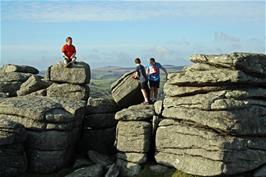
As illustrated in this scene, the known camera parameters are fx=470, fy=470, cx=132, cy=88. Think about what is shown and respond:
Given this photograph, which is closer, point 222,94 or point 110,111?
point 222,94

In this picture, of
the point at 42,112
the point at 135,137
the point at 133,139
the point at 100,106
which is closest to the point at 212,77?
the point at 135,137

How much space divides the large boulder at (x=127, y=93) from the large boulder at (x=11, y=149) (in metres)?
8.78

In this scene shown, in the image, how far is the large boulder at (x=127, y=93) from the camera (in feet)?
127

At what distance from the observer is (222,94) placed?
32.2 m

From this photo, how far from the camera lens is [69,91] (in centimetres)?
3969

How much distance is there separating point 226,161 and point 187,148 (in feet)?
9.39

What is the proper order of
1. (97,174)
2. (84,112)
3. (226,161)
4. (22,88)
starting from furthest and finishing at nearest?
(22,88)
(84,112)
(97,174)
(226,161)

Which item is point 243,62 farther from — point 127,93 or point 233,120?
point 127,93

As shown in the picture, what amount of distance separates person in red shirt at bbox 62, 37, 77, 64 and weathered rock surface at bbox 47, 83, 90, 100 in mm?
2130

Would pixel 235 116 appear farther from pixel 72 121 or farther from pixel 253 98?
pixel 72 121

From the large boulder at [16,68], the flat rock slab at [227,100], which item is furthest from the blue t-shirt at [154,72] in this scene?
the large boulder at [16,68]

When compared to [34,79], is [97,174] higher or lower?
lower

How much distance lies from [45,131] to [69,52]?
7.90m

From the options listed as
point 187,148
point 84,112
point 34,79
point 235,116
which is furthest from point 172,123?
point 34,79
